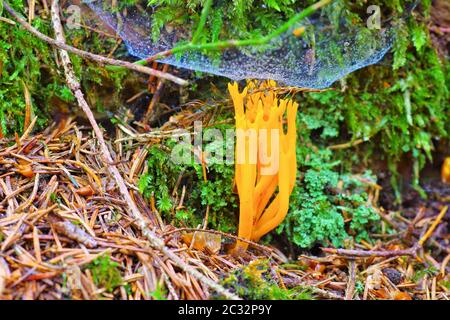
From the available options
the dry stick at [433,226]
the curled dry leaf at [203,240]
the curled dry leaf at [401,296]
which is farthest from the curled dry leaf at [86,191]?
the dry stick at [433,226]

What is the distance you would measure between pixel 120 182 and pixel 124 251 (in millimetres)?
356

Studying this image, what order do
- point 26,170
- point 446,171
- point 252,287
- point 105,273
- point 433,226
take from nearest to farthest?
point 105,273, point 252,287, point 26,170, point 433,226, point 446,171

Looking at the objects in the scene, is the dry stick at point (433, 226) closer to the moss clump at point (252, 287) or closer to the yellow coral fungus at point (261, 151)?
the yellow coral fungus at point (261, 151)

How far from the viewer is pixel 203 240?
81.7 inches

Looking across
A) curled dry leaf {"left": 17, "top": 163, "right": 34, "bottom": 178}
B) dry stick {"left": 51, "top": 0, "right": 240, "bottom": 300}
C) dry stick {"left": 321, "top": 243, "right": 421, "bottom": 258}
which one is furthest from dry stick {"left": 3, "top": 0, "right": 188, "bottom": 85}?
dry stick {"left": 321, "top": 243, "right": 421, "bottom": 258}

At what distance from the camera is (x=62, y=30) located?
7.68 feet

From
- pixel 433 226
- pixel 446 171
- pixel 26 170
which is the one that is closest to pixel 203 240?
pixel 26 170

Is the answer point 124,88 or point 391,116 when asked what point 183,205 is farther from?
point 391,116

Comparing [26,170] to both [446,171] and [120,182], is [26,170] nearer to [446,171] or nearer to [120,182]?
[120,182]

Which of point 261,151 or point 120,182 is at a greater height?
point 261,151

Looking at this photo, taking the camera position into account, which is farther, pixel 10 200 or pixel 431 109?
pixel 431 109

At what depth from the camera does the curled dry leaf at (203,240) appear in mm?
2039
